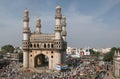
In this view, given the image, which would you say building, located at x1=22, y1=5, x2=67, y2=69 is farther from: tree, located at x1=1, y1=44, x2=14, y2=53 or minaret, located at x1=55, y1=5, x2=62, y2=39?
tree, located at x1=1, y1=44, x2=14, y2=53

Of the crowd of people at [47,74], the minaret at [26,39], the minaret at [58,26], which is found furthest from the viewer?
the minaret at [26,39]

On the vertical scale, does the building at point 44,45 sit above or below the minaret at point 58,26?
below

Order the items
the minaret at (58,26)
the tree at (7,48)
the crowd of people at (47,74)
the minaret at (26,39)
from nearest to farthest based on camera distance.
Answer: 1. the crowd of people at (47,74)
2. the minaret at (58,26)
3. the minaret at (26,39)
4. the tree at (7,48)

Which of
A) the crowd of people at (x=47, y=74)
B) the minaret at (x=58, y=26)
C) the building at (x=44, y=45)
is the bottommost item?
the crowd of people at (x=47, y=74)

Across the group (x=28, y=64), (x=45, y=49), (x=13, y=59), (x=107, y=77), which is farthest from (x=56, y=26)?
(x=13, y=59)

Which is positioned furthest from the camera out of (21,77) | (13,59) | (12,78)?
(13,59)

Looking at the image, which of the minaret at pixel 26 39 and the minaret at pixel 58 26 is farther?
the minaret at pixel 26 39

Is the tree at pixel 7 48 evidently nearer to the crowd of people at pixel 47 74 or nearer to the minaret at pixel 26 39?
the minaret at pixel 26 39

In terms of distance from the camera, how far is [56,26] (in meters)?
54.0

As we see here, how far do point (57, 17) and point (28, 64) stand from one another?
455 inches

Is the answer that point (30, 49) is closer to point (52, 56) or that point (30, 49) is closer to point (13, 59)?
point (52, 56)

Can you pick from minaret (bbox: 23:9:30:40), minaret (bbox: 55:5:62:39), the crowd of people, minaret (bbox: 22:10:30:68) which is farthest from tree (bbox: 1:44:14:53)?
the crowd of people

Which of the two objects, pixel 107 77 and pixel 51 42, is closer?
pixel 107 77

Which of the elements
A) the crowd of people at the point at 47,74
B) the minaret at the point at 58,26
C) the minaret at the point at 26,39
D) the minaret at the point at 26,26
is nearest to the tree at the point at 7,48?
the minaret at the point at 26,39
